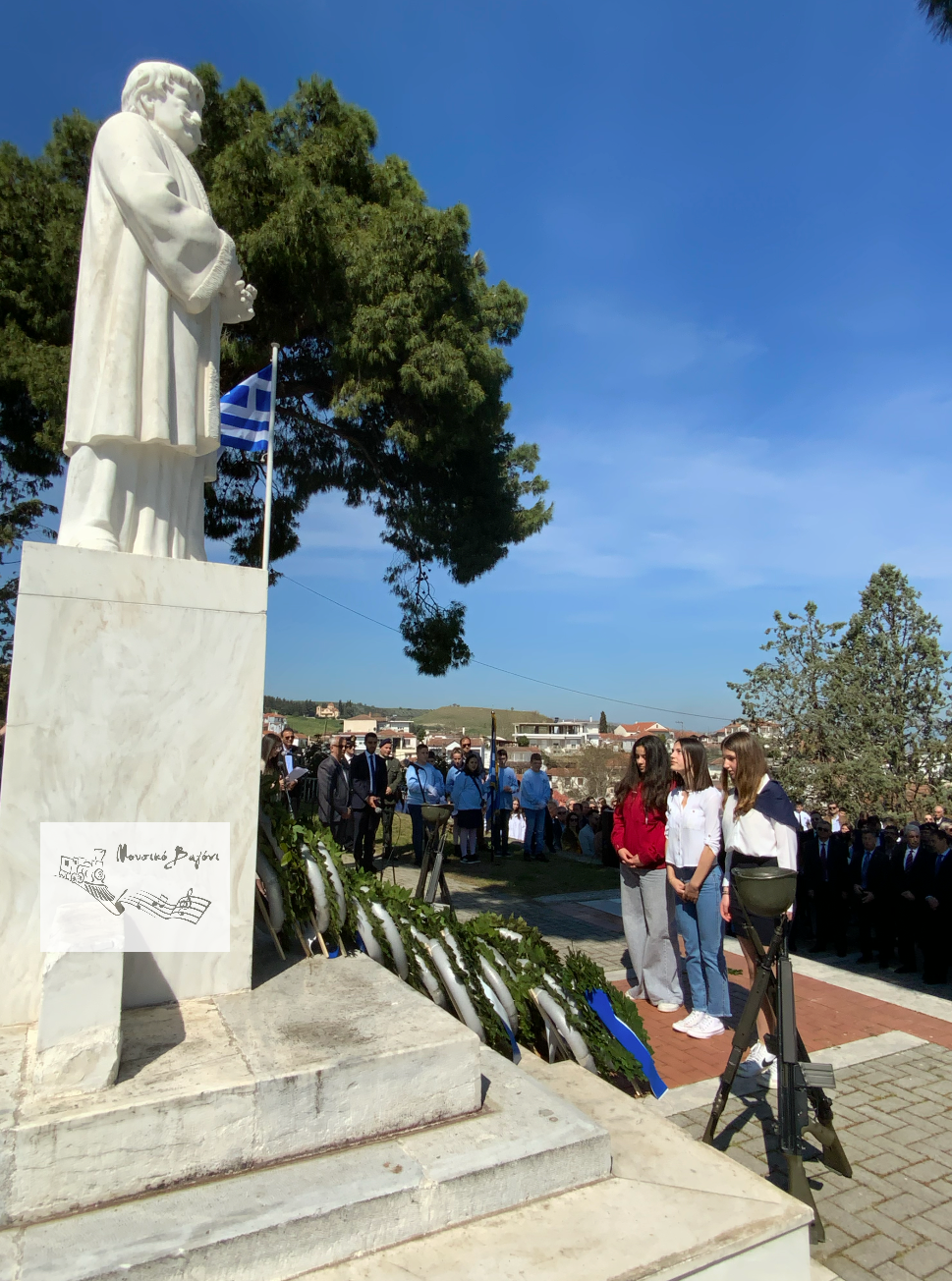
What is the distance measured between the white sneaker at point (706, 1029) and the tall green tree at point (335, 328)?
22.6ft

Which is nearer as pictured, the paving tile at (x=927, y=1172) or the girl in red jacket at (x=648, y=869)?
the paving tile at (x=927, y=1172)

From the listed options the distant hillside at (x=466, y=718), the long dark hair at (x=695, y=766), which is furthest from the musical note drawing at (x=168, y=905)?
the distant hillside at (x=466, y=718)

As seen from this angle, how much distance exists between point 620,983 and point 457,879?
4.66 meters

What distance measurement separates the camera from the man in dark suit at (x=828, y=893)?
677 centimetres

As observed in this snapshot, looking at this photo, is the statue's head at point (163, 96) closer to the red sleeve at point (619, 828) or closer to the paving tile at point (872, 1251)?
the red sleeve at point (619, 828)

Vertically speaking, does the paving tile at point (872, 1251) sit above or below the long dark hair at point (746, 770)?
below

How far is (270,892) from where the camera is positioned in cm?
298

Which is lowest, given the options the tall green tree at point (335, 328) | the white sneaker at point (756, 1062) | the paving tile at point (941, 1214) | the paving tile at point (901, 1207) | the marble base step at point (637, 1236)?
the paving tile at point (941, 1214)

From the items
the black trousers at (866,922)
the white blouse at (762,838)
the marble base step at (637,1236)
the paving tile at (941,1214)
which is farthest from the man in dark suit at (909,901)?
the marble base step at (637,1236)

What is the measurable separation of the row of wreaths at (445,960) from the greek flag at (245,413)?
159 inches

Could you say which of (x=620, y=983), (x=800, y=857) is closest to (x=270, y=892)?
(x=620, y=983)

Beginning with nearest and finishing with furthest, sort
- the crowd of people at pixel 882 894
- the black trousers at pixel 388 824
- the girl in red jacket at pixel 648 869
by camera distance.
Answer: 1. the girl in red jacket at pixel 648 869
2. the crowd of people at pixel 882 894
3. the black trousers at pixel 388 824

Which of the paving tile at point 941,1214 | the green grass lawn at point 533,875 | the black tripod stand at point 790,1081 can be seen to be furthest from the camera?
the green grass lawn at point 533,875

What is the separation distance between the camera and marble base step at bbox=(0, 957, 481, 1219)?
1.83 metres
